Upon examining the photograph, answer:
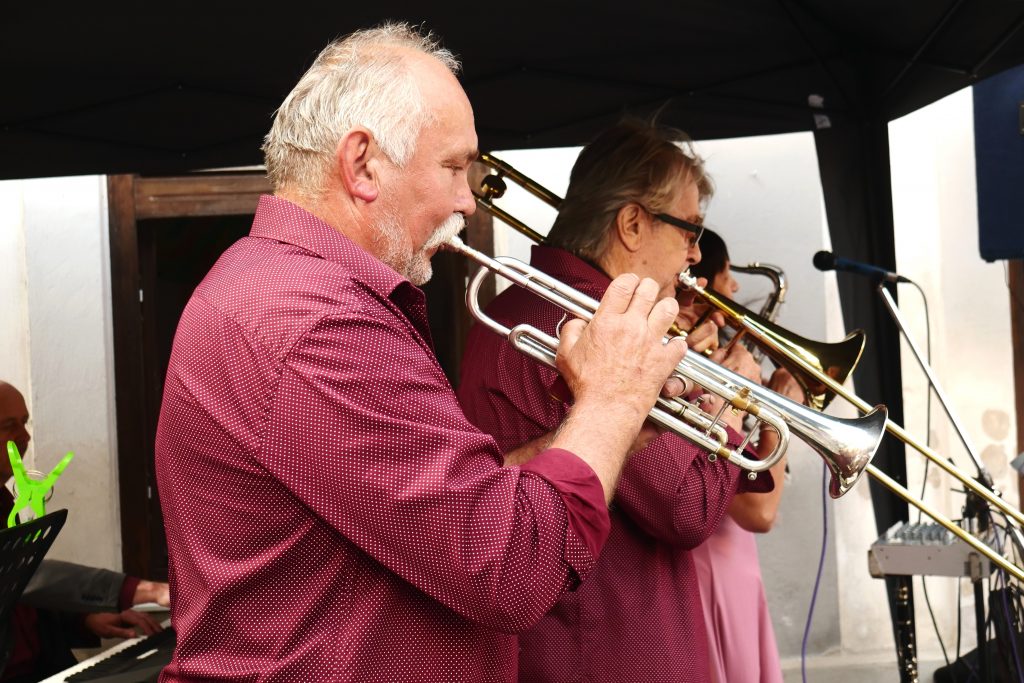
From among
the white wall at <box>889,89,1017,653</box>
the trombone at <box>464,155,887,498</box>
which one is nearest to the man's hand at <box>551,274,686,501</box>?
the trombone at <box>464,155,887,498</box>

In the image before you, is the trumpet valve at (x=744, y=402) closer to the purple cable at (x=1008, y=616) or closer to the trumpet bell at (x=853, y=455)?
the trumpet bell at (x=853, y=455)

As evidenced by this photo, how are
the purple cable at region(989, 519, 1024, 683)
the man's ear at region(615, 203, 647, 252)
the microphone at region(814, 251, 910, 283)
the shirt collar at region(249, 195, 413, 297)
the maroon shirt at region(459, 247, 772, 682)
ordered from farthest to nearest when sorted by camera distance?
1. the microphone at region(814, 251, 910, 283)
2. the purple cable at region(989, 519, 1024, 683)
3. the man's ear at region(615, 203, 647, 252)
4. the maroon shirt at region(459, 247, 772, 682)
5. the shirt collar at region(249, 195, 413, 297)

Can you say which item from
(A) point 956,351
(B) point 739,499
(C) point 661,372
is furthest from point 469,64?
(A) point 956,351

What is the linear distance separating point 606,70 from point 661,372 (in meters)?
2.20

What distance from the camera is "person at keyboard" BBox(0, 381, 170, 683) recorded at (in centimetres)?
316

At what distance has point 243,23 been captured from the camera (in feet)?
10.3

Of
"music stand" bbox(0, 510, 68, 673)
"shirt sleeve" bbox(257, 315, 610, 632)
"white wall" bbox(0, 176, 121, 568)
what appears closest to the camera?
"shirt sleeve" bbox(257, 315, 610, 632)

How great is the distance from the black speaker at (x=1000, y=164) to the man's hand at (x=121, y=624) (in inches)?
104

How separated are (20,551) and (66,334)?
373 centimetres

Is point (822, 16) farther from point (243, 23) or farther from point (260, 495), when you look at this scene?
point (260, 495)

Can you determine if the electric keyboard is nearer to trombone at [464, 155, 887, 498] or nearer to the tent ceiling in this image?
trombone at [464, 155, 887, 498]

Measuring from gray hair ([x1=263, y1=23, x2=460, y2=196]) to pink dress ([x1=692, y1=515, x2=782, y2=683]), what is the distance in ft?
5.21

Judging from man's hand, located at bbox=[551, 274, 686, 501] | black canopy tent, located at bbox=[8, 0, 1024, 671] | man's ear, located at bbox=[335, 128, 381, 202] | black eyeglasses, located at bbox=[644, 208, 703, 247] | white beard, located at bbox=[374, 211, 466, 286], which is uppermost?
black canopy tent, located at bbox=[8, 0, 1024, 671]

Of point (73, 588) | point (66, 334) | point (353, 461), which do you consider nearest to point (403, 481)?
point (353, 461)
